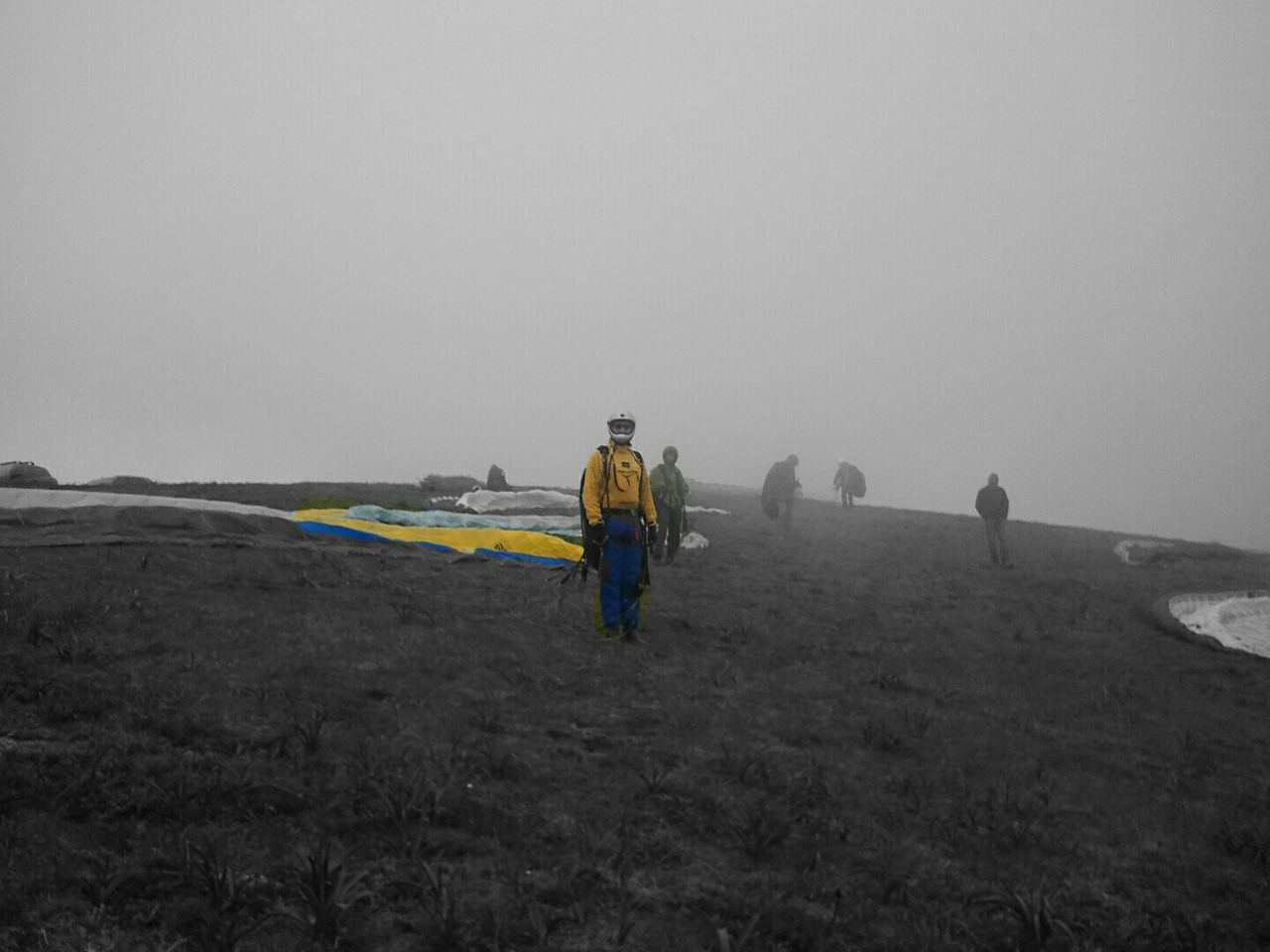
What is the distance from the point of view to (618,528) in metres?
12.7

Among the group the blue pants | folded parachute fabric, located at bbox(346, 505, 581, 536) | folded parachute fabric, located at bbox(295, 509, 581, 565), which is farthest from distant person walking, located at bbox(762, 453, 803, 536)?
the blue pants

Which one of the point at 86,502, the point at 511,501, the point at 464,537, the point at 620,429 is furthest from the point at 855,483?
the point at 86,502

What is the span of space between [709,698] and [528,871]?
463 cm

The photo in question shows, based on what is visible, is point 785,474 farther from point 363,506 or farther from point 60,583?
point 60,583

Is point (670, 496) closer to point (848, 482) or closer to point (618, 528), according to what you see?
point (618, 528)

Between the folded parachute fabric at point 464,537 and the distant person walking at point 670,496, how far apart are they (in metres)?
2.26

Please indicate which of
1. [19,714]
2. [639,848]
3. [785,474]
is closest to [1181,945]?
[639,848]

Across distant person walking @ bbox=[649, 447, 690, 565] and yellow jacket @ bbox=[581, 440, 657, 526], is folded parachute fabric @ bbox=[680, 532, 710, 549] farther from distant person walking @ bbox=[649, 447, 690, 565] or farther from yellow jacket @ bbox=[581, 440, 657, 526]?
yellow jacket @ bbox=[581, 440, 657, 526]

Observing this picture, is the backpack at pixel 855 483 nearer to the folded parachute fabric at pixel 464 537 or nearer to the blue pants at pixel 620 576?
the folded parachute fabric at pixel 464 537

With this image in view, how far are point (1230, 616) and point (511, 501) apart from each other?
756 inches

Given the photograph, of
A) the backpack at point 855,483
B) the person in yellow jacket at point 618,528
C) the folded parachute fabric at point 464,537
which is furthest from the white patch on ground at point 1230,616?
the backpack at point 855,483

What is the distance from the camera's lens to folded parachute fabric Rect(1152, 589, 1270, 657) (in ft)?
54.1

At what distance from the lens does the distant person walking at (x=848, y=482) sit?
4272 centimetres

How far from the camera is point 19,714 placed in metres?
6.93
